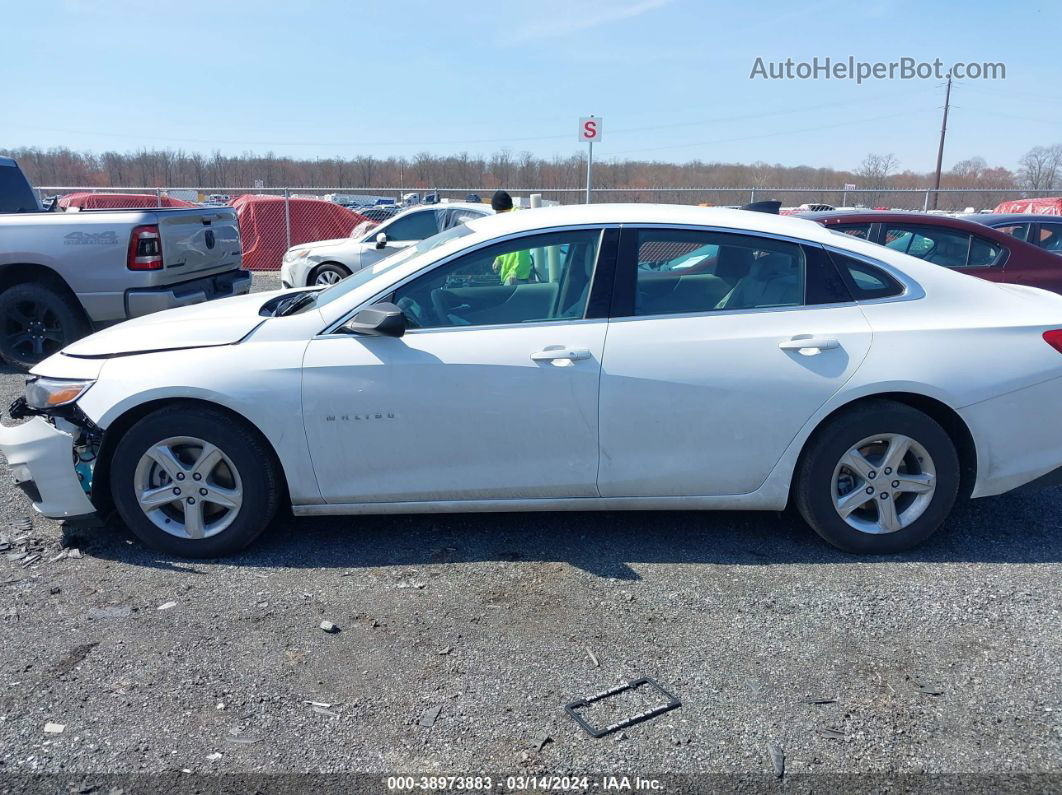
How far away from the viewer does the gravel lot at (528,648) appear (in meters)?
2.66

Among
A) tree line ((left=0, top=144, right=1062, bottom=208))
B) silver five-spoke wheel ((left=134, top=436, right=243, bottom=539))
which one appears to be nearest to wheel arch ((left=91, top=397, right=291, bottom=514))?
silver five-spoke wheel ((left=134, top=436, right=243, bottom=539))

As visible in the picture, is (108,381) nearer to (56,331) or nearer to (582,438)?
(582,438)

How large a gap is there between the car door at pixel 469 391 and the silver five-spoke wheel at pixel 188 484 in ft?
1.47

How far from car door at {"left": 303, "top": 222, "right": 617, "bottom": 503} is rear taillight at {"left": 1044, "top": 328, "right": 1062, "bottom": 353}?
205cm

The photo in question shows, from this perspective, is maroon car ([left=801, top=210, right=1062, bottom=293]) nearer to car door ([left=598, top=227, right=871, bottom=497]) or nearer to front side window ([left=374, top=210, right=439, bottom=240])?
car door ([left=598, top=227, right=871, bottom=497])

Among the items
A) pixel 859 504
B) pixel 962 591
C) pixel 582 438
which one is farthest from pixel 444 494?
pixel 962 591

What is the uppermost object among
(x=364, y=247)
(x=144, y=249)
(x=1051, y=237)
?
(x=1051, y=237)

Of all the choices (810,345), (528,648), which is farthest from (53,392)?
(810,345)

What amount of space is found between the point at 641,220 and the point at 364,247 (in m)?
9.37

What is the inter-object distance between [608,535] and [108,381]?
2.49 metres

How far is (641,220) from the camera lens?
4.07 meters

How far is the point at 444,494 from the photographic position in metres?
3.93

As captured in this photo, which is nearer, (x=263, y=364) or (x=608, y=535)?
(x=263, y=364)

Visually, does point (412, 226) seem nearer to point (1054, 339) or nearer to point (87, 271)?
point (87, 271)
